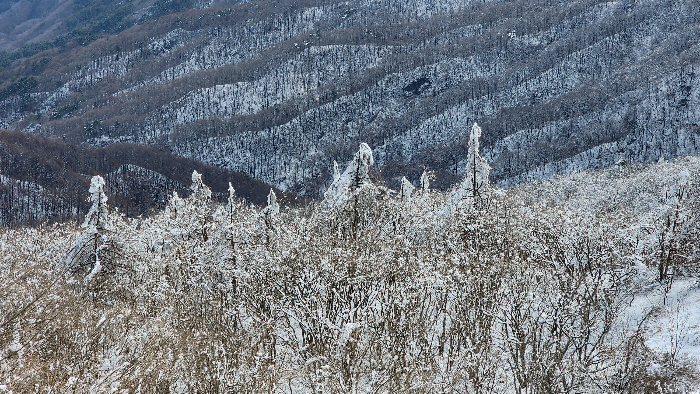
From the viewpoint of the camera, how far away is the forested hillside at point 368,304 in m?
16.3

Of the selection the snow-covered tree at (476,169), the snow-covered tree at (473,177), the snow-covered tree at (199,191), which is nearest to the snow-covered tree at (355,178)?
the snow-covered tree at (473,177)

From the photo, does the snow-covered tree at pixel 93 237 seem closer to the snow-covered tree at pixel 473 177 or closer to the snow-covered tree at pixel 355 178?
the snow-covered tree at pixel 355 178

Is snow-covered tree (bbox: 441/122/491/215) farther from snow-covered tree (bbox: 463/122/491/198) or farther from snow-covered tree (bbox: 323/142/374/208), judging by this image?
snow-covered tree (bbox: 323/142/374/208)

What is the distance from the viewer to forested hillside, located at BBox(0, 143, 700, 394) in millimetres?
16328

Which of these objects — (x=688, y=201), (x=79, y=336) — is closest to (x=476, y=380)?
(x=79, y=336)

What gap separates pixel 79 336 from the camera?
59.1 feet

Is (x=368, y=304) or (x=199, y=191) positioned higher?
(x=199, y=191)

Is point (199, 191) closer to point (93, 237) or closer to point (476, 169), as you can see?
point (93, 237)

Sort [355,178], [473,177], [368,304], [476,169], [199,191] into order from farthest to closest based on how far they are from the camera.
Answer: [199,191], [473,177], [476,169], [355,178], [368,304]

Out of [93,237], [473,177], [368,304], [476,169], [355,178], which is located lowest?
[368,304]

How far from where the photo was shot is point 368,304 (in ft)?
63.0

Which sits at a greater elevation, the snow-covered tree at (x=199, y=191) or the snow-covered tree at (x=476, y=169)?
the snow-covered tree at (x=476, y=169)

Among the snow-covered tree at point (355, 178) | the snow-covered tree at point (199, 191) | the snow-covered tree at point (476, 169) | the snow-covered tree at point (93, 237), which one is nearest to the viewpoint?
the snow-covered tree at point (355, 178)

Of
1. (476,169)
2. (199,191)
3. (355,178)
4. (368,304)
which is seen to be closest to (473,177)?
(476,169)
